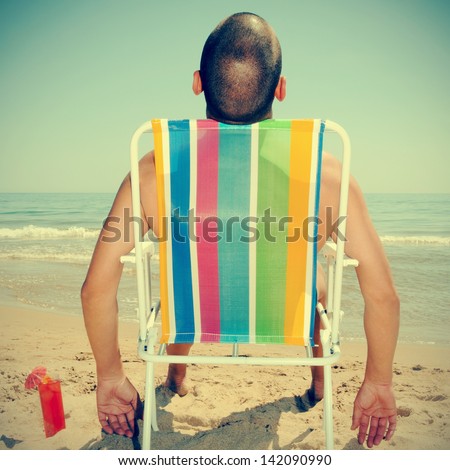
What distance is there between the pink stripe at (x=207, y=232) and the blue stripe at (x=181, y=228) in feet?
0.13

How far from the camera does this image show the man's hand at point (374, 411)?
156cm

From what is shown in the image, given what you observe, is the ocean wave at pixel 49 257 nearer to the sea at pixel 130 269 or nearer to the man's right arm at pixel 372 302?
the sea at pixel 130 269

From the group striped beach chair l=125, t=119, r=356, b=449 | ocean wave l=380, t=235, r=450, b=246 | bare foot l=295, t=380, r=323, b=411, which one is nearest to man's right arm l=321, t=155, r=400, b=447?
striped beach chair l=125, t=119, r=356, b=449

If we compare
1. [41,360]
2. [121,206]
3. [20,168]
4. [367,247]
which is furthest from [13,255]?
[20,168]

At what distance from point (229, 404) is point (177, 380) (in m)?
0.35

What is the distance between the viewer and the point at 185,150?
1263 mm

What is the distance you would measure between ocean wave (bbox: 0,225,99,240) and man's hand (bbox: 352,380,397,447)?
1055cm

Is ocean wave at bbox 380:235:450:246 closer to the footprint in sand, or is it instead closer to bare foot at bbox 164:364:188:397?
the footprint in sand

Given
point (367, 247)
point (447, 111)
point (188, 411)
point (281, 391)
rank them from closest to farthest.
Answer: point (367, 247), point (188, 411), point (281, 391), point (447, 111)

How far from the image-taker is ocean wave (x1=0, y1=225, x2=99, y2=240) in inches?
444

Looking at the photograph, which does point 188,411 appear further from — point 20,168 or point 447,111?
point 20,168

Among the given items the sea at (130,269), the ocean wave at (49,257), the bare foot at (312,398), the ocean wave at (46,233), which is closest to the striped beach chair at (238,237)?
the bare foot at (312,398)

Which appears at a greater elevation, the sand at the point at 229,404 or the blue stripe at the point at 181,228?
the blue stripe at the point at 181,228
